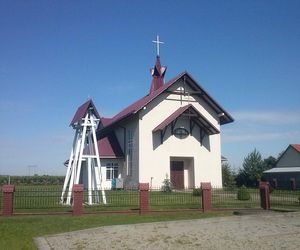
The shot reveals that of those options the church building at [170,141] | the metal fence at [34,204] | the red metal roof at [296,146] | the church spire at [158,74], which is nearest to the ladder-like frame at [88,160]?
the metal fence at [34,204]

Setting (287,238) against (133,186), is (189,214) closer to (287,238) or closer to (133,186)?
(287,238)

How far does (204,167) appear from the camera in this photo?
29.3 m

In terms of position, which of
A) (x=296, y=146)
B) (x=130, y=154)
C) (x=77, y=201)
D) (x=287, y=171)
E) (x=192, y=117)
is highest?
(x=192, y=117)

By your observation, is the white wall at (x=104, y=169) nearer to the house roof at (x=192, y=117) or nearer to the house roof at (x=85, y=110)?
the house roof at (x=192, y=117)

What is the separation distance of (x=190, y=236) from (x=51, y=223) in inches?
202

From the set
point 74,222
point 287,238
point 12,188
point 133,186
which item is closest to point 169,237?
point 287,238

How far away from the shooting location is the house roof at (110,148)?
98.4 feet

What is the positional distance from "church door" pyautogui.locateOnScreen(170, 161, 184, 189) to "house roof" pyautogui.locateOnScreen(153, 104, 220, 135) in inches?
141

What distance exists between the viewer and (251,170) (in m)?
37.8

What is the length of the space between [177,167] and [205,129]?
370cm

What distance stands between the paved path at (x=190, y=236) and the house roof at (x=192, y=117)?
51.0 ft

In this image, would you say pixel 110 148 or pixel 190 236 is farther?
pixel 110 148

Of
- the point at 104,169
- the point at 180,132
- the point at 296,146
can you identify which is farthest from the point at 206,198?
the point at 296,146

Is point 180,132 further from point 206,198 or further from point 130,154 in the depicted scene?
point 206,198
